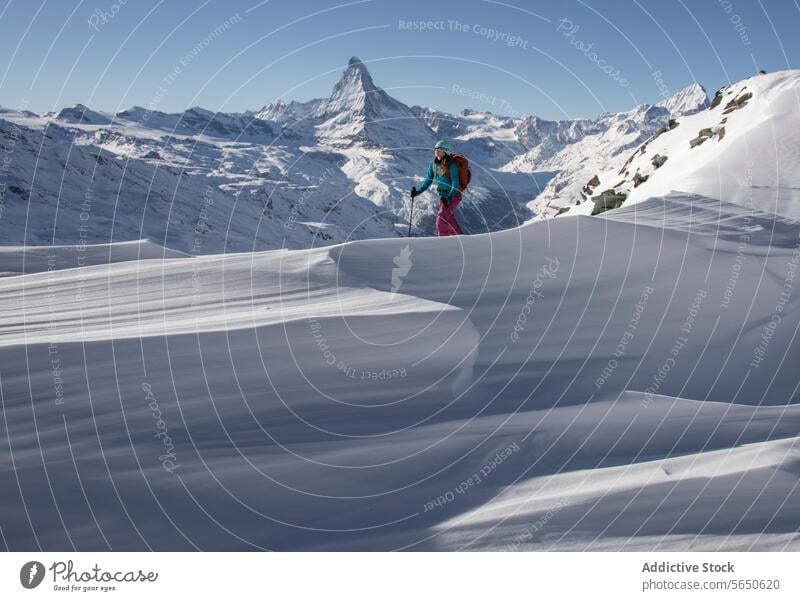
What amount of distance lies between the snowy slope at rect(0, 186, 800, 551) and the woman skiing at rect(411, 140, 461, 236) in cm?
507

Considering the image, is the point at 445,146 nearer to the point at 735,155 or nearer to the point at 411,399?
the point at 411,399

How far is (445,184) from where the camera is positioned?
13.4m

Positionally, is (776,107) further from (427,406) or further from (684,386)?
(427,406)

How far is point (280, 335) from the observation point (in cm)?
605

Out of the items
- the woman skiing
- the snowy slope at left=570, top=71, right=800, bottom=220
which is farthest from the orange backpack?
the snowy slope at left=570, top=71, right=800, bottom=220

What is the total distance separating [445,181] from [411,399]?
8381 millimetres

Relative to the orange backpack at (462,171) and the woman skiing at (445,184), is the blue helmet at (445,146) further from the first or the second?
the orange backpack at (462,171)

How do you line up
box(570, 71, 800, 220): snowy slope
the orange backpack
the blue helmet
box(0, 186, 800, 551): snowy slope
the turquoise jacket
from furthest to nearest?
box(570, 71, 800, 220): snowy slope
the orange backpack
the turquoise jacket
the blue helmet
box(0, 186, 800, 551): snowy slope

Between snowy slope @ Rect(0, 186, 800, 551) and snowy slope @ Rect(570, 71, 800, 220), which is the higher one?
snowy slope @ Rect(570, 71, 800, 220)

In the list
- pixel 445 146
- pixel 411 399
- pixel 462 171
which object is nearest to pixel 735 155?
pixel 462 171

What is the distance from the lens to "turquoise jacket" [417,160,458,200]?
13344 millimetres

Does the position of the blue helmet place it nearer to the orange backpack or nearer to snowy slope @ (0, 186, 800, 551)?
the orange backpack

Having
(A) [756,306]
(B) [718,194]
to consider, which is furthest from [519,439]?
(B) [718,194]
